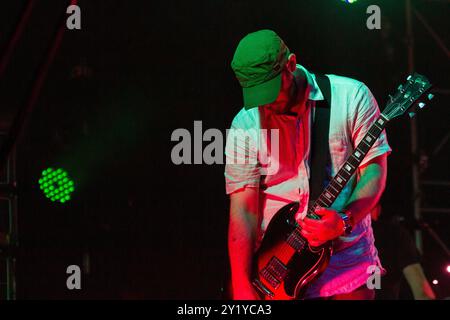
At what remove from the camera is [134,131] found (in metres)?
4.84

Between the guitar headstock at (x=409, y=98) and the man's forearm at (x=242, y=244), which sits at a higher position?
the guitar headstock at (x=409, y=98)

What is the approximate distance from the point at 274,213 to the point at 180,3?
188 centimetres

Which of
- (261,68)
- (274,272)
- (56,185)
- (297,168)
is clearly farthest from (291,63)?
(56,185)

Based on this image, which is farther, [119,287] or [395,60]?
[395,60]

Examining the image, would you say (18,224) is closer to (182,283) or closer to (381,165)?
(182,283)

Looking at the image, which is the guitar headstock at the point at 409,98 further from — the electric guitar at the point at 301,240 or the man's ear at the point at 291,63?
the man's ear at the point at 291,63

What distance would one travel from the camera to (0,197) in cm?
472

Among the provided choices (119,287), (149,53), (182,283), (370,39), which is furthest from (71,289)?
(370,39)

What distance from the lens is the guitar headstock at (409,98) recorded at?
3.52 m

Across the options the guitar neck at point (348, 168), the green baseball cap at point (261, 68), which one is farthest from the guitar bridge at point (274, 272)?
the green baseball cap at point (261, 68)

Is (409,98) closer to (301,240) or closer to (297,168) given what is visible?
(297,168)

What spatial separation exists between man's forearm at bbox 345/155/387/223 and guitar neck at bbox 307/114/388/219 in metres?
0.07

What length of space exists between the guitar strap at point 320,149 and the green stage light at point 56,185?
6.26ft

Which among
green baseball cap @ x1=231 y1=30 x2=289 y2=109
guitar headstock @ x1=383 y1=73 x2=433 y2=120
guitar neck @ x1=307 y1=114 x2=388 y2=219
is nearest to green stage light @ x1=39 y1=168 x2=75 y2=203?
green baseball cap @ x1=231 y1=30 x2=289 y2=109
